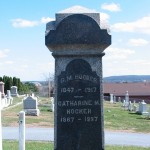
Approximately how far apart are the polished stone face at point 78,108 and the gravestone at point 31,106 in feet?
68.3

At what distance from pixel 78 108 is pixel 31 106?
843 inches

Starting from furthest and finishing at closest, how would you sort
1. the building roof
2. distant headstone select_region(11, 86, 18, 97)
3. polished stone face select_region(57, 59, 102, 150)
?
the building roof
distant headstone select_region(11, 86, 18, 97)
polished stone face select_region(57, 59, 102, 150)

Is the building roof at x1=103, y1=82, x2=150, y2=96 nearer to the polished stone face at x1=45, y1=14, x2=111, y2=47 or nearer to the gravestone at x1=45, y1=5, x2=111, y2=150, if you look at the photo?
the gravestone at x1=45, y1=5, x2=111, y2=150

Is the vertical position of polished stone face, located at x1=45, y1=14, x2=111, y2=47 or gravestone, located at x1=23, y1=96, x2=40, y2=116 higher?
polished stone face, located at x1=45, y1=14, x2=111, y2=47

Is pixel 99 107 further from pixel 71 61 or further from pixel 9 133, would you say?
pixel 9 133

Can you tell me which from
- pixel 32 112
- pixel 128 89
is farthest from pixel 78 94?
pixel 128 89

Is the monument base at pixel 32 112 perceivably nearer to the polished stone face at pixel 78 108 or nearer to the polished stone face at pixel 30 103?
the polished stone face at pixel 30 103

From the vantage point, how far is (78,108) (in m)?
6.80

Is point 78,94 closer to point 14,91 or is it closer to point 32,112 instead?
point 32,112

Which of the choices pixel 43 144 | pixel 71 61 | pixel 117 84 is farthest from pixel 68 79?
pixel 117 84

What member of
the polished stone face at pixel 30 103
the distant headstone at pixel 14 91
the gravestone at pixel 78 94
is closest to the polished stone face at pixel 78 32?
the gravestone at pixel 78 94

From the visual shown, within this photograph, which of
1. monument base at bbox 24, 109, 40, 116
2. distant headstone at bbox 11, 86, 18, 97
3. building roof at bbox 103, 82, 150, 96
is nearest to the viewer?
monument base at bbox 24, 109, 40, 116

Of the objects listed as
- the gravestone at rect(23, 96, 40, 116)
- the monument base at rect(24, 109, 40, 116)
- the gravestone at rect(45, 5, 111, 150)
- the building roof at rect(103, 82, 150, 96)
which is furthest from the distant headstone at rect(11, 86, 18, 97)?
the gravestone at rect(45, 5, 111, 150)

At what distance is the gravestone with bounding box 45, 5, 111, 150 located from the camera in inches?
267
